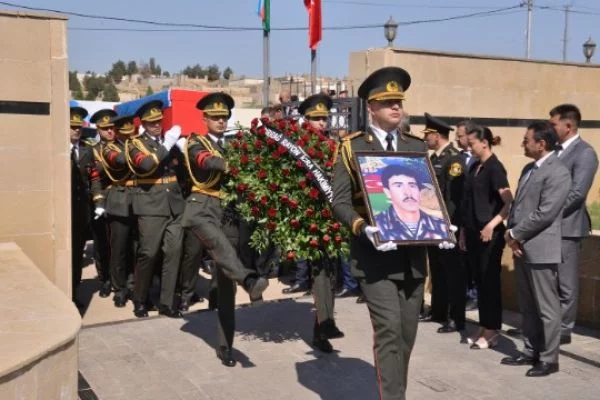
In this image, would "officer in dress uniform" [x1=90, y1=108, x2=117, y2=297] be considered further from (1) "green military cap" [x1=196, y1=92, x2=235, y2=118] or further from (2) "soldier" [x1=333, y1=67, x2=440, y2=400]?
(2) "soldier" [x1=333, y1=67, x2=440, y2=400]

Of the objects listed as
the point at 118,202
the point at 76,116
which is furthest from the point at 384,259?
the point at 76,116

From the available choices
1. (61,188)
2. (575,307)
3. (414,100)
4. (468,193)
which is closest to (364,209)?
(468,193)

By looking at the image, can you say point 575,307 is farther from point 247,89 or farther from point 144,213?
point 247,89

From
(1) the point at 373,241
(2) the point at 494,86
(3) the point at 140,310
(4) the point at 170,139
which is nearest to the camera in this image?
(1) the point at 373,241

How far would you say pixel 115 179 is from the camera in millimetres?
8180

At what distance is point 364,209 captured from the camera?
14.4 ft

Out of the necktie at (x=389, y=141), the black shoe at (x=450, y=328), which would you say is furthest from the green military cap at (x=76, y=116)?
the necktie at (x=389, y=141)

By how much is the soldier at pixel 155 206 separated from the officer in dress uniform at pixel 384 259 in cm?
343

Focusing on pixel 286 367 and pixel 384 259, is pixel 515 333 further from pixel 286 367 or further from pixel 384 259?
pixel 384 259

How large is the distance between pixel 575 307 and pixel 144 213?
13.7ft

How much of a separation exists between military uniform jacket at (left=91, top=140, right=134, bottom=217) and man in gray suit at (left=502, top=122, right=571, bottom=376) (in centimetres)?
413

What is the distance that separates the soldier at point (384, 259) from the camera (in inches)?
165

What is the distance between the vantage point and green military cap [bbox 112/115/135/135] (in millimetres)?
8141

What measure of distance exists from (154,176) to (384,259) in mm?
4103
